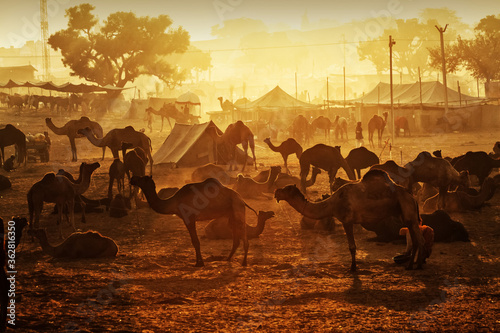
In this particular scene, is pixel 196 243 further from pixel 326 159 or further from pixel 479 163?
pixel 479 163

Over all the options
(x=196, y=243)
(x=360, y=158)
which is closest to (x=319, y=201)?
(x=196, y=243)

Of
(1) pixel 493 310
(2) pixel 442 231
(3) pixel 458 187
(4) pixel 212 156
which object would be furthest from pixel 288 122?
(1) pixel 493 310

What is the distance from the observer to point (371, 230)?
39.4ft

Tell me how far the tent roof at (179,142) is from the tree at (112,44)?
46.3 metres

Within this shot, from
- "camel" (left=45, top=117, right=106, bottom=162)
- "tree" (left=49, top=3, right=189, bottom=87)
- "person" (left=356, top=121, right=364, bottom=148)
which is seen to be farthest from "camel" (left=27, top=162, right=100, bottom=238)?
"tree" (left=49, top=3, right=189, bottom=87)

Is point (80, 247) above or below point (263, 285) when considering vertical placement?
above

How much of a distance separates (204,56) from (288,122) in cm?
7176

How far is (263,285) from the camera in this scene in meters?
8.69

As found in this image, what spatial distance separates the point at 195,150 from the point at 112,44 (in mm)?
49022

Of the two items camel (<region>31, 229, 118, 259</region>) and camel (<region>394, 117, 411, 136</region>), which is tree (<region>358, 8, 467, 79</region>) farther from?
camel (<region>31, 229, 118, 259</region>)

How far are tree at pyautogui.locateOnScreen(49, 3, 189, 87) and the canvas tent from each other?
1860 inches

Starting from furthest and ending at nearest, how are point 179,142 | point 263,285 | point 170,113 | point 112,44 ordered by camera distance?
1. point 112,44
2. point 170,113
3. point 179,142
4. point 263,285

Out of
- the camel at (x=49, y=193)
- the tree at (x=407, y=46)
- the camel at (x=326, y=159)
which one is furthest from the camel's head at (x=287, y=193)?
the tree at (x=407, y=46)

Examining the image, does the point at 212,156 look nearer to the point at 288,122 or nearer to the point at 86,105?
the point at 288,122
